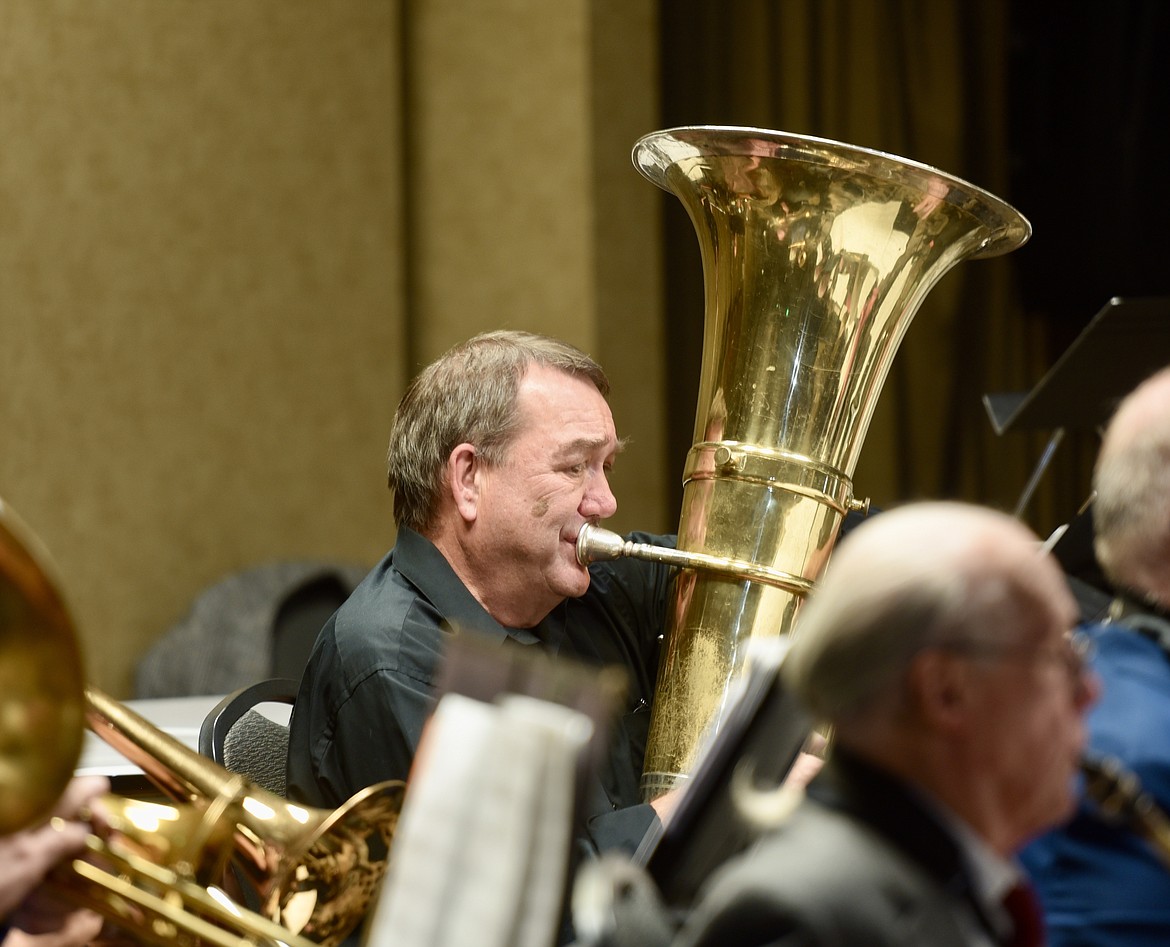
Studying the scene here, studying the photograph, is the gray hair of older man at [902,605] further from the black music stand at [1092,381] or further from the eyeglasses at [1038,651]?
the black music stand at [1092,381]

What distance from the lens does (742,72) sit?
15.1 feet

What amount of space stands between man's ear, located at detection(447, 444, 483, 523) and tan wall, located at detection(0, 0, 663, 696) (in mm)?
1896

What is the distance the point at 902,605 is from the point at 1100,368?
168cm

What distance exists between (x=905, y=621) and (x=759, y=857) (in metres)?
0.18

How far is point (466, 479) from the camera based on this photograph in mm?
2205

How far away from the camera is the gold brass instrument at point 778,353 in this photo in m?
2.03

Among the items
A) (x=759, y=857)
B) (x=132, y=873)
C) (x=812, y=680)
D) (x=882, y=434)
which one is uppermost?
(x=812, y=680)

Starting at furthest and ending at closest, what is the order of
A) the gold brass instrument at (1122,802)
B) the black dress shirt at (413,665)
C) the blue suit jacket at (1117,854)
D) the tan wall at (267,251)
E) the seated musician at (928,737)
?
the tan wall at (267,251) < the black dress shirt at (413,665) < the blue suit jacket at (1117,854) < the gold brass instrument at (1122,802) < the seated musician at (928,737)

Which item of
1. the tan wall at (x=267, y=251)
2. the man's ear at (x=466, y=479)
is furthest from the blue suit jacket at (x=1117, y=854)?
the tan wall at (x=267, y=251)

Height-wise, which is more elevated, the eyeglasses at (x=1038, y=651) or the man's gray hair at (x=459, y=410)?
the eyeglasses at (x=1038, y=651)

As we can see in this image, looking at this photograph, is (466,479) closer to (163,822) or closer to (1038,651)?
(163,822)

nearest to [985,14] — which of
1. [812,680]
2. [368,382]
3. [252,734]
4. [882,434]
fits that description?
[882,434]

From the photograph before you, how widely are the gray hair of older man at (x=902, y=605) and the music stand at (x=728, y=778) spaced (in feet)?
0.54

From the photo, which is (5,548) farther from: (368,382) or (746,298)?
(368,382)
